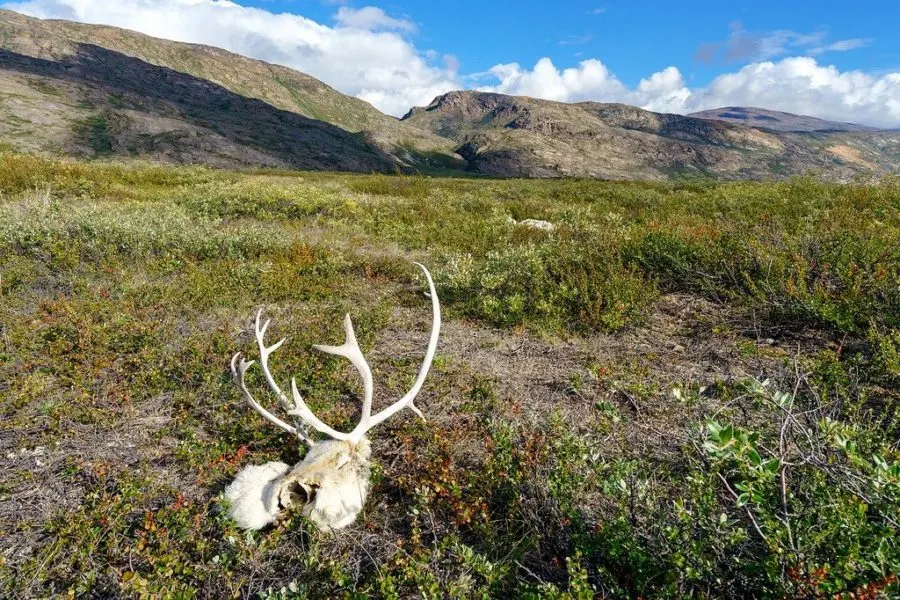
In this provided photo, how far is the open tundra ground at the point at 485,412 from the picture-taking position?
7.87 feet

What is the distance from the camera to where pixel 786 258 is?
673cm

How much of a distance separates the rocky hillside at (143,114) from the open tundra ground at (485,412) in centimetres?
6186

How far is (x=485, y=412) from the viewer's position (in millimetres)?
4312

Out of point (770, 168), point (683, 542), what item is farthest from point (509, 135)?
point (683, 542)

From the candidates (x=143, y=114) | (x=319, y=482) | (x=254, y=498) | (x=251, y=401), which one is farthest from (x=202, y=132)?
(x=319, y=482)

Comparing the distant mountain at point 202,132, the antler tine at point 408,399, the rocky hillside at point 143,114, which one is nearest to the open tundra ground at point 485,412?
the antler tine at point 408,399

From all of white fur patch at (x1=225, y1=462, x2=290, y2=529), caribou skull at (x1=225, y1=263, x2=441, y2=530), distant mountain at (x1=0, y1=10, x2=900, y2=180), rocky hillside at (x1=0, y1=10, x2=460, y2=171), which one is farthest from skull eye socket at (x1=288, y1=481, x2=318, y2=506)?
rocky hillside at (x1=0, y1=10, x2=460, y2=171)

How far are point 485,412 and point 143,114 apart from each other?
102 m

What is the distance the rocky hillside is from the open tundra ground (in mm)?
61856

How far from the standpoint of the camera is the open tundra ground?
2.40 m

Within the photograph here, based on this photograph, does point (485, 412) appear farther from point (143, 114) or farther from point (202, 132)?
point (143, 114)

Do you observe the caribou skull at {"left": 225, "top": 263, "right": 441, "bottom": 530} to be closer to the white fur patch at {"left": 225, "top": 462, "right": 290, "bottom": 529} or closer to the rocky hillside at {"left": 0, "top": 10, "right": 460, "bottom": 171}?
the white fur patch at {"left": 225, "top": 462, "right": 290, "bottom": 529}

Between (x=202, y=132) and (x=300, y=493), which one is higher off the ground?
(x=202, y=132)

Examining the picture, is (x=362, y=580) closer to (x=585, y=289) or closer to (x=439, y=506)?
(x=439, y=506)
